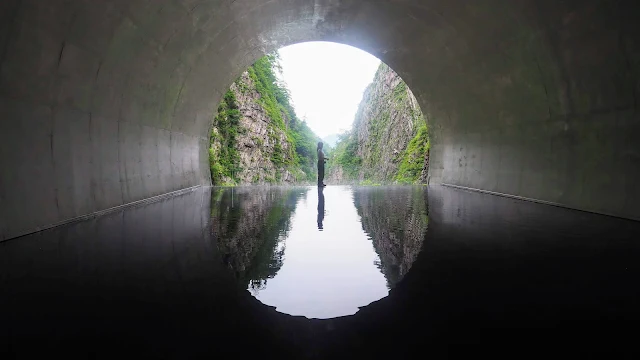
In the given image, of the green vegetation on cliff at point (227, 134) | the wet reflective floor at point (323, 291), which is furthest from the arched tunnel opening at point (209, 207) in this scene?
the green vegetation on cliff at point (227, 134)

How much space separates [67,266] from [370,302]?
2917 millimetres

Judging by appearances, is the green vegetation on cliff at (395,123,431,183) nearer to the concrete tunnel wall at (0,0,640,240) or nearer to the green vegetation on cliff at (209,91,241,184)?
the green vegetation on cliff at (209,91,241,184)

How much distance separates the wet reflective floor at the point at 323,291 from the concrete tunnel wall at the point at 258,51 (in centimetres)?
129

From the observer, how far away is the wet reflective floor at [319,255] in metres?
2.93

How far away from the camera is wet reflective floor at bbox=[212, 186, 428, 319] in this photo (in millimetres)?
2928

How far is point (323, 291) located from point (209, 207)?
20.7 feet

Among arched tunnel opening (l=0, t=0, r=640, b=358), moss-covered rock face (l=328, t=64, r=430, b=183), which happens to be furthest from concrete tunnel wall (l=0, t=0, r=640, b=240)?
moss-covered rock face (l=328, t=64, r=430, b=183)

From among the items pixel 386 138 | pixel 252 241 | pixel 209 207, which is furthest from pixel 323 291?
pixel 386 138

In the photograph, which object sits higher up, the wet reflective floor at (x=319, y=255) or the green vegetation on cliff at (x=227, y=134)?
the green vegetation on cliff at (x=227, y=134)

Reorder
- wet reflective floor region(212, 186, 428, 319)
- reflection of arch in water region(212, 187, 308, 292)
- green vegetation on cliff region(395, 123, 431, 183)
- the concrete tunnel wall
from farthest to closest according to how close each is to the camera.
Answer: green vegetation on cliff region(395, 123, 431, 183)
the concrete tunnel wall
reflection of arch in water region(212, 187, 308, 292)
wet reflective floor region(212, 186, 428, 319)

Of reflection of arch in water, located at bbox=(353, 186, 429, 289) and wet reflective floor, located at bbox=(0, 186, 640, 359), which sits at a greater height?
wet reflective floor, located at bbox=(0, 186, 640, 359)

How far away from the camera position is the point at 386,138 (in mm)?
42312

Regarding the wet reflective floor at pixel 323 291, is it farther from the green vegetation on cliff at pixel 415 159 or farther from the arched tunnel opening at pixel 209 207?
the green vegetation on cliff at pixel 415 159

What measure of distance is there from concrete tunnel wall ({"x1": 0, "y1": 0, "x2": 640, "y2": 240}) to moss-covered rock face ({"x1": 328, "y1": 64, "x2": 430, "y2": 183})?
14.8 metres
